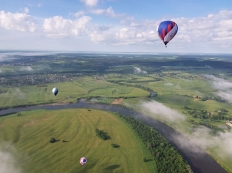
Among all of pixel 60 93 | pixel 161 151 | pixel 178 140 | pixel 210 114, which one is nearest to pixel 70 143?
pixel 161 151

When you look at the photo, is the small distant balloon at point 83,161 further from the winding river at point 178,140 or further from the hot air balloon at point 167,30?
the hot air balloon at point 167,30

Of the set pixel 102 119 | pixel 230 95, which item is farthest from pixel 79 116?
pixel 230 95

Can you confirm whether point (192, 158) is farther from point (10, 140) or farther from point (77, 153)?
point (10, 140)

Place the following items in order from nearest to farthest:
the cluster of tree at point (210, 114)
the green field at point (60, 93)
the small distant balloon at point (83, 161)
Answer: the small distant balloon at point (83, 161) < the cluster of tree at point (210, 114) < the green field at point (60, 93)

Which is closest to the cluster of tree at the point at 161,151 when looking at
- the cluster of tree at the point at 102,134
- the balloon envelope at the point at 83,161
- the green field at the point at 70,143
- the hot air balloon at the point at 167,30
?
the green field at the point at 70,143

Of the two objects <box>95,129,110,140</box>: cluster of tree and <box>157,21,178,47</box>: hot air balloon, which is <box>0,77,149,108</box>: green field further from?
<box>157,21,178,47</box>: hot air balloon


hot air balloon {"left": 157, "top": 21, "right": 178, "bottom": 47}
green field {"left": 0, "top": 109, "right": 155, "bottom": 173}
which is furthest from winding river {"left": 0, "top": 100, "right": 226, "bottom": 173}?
hot air balloon {"left": 157, "top": 21, "right": 178, "bottom": 47}
